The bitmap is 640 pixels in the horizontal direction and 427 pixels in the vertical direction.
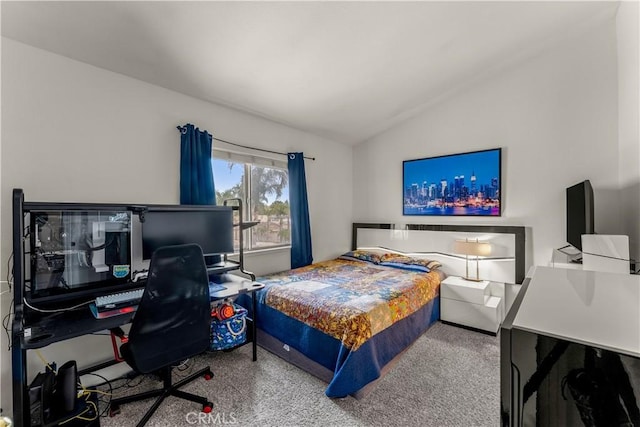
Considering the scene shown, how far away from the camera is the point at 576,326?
0.70 metres

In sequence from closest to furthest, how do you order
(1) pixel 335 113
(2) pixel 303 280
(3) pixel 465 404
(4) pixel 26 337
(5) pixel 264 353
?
(4) pixel 26 337 → (3) pixel 465 404 → (5) pixel 264 353 → (2) pixel 303 280 → (1) pixel 335 113

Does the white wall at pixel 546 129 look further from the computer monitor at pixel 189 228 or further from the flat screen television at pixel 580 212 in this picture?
the computer monitor at pixel 189 228

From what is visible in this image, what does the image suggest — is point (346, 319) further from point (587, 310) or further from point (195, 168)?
point (195, 168)

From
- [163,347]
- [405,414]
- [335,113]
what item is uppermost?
[335,113]

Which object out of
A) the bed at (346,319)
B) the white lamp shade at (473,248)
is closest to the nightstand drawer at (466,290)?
the bed at (346,319)

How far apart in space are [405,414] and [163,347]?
156 cm

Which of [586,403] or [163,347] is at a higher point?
[586,403]

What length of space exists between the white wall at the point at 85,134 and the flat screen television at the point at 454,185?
2602 millimetres

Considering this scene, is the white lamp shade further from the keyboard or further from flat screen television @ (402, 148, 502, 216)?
the keyboard

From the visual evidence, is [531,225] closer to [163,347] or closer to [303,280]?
[303,280]

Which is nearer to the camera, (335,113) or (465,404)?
(465,404)

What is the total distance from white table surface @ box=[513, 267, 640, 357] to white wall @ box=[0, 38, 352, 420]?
2.74 meters

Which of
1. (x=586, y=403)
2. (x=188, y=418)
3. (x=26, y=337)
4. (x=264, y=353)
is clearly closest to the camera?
(x=586, y=403)

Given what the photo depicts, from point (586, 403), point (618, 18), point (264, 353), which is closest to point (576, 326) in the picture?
point (586, 403)
